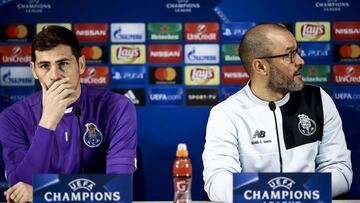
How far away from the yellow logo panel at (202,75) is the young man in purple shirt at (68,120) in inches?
22.9

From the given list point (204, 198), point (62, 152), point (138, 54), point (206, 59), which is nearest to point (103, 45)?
point (138, 54)

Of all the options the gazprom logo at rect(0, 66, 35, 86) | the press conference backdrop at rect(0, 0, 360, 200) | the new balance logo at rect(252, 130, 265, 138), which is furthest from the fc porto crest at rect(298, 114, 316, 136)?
the gazprom logo at rect(0, 66, 35, 86)

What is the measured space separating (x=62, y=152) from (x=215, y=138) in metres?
0.69

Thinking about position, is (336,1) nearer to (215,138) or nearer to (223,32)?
(223,32)

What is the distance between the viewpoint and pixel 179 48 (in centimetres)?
309

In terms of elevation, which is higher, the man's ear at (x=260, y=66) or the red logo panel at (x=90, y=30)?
the red logo panel at (x=90, y=30)

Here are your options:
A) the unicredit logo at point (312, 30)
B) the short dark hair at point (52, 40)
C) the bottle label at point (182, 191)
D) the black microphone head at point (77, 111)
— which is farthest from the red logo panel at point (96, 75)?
the bottle label at point (182, 191)

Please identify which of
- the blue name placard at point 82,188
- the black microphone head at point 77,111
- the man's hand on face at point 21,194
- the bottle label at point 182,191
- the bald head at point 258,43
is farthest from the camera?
the bald head at point 258,43

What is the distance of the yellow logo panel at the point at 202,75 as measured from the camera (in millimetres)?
3082

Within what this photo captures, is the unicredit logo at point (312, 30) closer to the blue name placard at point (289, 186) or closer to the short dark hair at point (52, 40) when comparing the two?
the short dark hair at point (52, 40)

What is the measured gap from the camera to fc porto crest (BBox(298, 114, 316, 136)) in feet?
8.38

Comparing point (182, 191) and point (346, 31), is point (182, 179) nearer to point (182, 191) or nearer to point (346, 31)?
point (182, 191)

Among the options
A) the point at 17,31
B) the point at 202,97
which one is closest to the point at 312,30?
the point at 202,97

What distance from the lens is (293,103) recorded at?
8.50 ft
